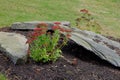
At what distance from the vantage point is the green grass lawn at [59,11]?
10.4 meters

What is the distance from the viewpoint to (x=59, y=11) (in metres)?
11.6

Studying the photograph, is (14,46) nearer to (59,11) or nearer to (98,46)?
(98,46)

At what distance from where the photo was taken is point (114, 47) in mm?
7379

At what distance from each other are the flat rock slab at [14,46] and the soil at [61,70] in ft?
0.38

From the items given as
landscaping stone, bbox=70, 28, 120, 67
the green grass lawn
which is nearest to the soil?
landscaping stone, bbox=70, 28, 120, 67

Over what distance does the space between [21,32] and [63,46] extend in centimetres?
114

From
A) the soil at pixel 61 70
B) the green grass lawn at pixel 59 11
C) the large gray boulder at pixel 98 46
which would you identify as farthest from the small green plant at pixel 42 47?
the green grass lawn at pixel 59 11

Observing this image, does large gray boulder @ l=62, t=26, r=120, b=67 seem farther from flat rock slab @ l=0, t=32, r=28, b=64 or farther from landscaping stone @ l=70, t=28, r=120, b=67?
flat rock slab @ l=0, t=32, r=28, b=64

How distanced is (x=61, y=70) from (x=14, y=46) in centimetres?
98

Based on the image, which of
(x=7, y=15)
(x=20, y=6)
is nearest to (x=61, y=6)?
(x=20, y=6)

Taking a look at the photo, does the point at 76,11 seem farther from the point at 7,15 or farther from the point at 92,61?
the point at 92,61

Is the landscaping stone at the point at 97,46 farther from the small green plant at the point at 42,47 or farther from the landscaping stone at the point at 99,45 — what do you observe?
the small green plant at the point at 42,47

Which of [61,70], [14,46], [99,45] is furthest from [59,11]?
[61,70]

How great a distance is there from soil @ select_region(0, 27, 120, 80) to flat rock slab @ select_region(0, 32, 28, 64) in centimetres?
12
